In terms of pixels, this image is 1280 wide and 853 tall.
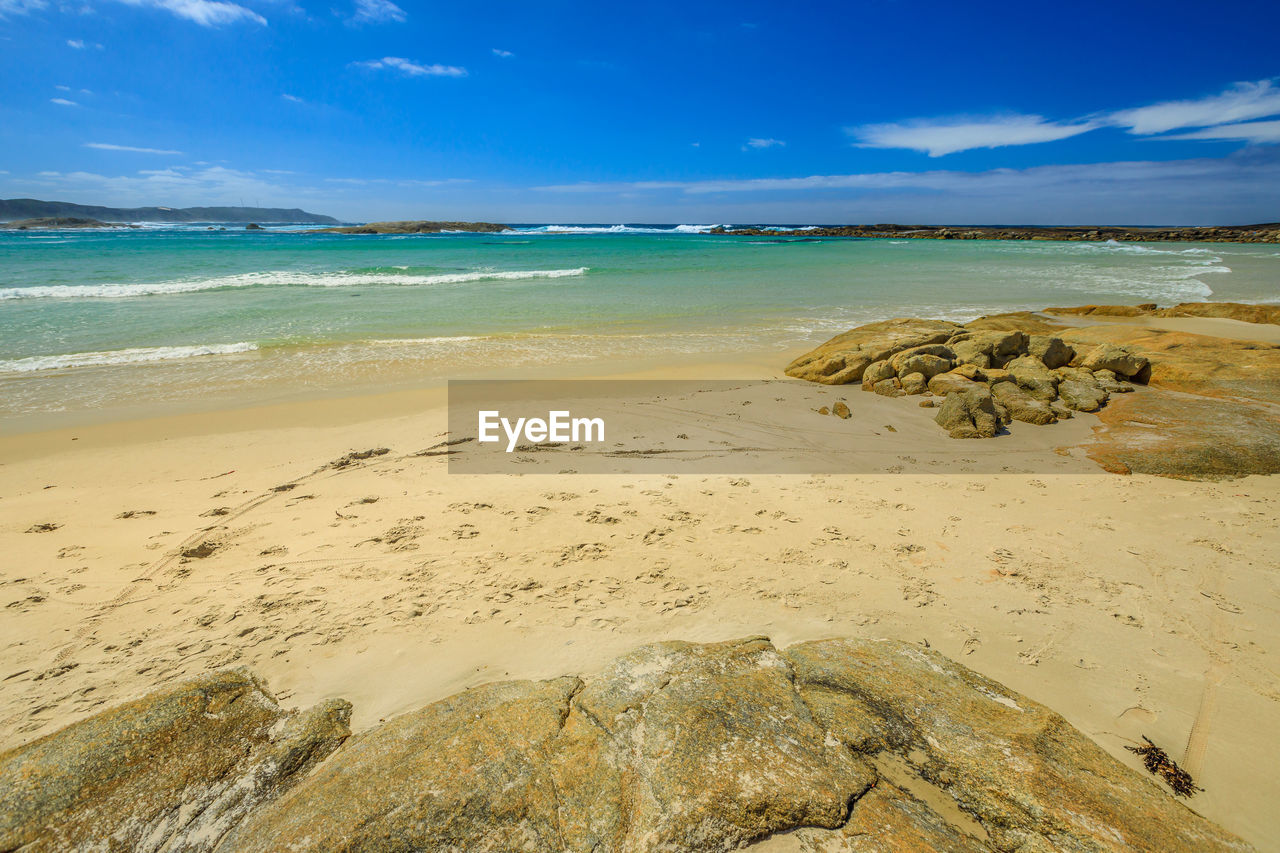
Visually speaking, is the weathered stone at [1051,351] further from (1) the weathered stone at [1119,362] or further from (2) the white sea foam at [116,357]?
(2) the white sea foam at [116,357]

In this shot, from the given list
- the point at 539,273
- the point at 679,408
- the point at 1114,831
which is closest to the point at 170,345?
the point at 679,408

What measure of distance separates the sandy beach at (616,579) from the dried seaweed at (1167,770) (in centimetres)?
6

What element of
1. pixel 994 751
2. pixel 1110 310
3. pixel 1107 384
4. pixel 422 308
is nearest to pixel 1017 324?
pixel 1107 384

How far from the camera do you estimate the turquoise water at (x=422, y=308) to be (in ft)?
32.1

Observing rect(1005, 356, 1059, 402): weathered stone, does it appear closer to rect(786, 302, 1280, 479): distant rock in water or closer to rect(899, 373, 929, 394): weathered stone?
rect(786, 302, 1280, 479): distant rock in water

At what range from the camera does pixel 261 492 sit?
17.1ft

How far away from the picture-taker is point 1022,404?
716 cm

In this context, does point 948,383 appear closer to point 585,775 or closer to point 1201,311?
point 585,775

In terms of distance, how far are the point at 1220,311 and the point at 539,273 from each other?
958 inches

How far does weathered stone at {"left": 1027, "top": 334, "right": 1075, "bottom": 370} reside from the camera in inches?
343

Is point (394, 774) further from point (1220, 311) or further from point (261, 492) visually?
point (1220, 311)

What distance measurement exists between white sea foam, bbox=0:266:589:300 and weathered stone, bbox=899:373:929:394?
19876mm

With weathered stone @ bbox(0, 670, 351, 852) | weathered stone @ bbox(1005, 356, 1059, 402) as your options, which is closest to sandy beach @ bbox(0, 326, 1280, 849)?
weathered stone @ bbox(0, 670, 351, 852)

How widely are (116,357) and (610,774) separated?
1295 centimetres
